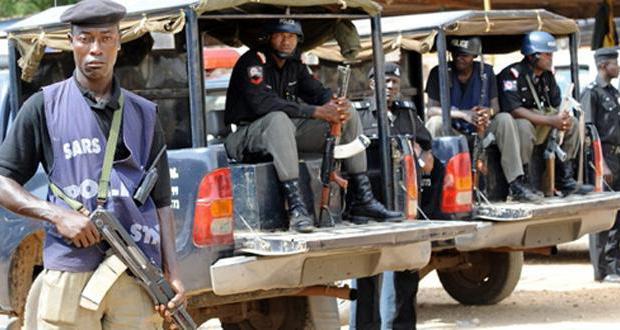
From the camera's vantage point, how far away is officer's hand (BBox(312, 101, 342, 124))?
28.6 feet

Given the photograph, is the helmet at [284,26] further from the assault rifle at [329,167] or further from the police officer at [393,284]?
the police officer at [393,284]

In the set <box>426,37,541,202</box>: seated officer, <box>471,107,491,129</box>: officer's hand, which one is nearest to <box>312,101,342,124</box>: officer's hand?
<box>426,37,541,202</box>: seated officer

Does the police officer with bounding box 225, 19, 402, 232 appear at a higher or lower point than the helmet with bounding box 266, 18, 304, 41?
lower

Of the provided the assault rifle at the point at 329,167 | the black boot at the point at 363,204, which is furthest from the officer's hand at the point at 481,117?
the assault rifle at the point at 329,167

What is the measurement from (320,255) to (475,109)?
118 inches

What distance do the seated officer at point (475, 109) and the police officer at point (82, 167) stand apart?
5.69 meters

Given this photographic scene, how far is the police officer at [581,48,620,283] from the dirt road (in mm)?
190

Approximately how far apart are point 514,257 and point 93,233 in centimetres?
713

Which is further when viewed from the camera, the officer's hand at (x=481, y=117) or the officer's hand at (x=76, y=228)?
the officer's hand at (x=481, y=117)

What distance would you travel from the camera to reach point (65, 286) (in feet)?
16.9

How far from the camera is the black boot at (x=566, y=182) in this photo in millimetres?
11438

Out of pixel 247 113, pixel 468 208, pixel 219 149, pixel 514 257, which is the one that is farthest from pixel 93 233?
pixel 514 257

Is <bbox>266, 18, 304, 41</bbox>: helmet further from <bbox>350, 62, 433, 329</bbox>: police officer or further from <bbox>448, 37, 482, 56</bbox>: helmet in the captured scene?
<bbox>448, 37, 482, 56</bbox>: helmet

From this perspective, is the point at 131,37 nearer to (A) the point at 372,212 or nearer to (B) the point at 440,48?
(A) the point at 372,212
